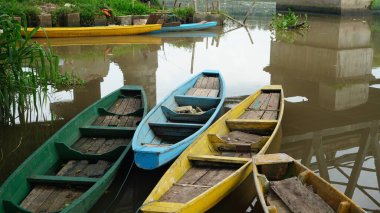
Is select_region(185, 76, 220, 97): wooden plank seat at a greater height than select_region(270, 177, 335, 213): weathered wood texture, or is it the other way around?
select_region(185, 76, 220, 97): wooden plank seat

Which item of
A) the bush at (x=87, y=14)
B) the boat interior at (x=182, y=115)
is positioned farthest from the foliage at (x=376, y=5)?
the boat interior at (x=182, y=115)

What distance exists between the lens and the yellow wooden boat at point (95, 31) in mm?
18094

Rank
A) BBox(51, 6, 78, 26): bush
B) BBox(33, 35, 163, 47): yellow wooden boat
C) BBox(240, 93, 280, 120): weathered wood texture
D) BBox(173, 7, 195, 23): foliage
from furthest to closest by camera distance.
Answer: BBox(173, 7, 195, 23): foliage < BBox(51, 6, 78, 26): bush < BBox(33, 35, 163, 47): yellow wooden boat < BBox(240, 93, 280, 120): weathered wood texture

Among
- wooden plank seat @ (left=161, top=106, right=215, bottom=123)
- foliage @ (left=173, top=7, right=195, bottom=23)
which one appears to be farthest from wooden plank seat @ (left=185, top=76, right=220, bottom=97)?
foliage @ (left=173, top=7, right=195, bottom=23)

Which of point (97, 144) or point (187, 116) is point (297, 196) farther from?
point (97, 144)

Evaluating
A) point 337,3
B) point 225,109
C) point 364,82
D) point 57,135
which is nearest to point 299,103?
point 225,109

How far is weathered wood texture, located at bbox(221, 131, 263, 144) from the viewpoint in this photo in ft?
21.8

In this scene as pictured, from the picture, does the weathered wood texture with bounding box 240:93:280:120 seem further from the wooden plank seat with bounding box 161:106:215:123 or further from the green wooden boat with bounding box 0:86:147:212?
the green wooden boat with bounding box 0:86:147:212

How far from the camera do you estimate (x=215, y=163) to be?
5758 millimetres

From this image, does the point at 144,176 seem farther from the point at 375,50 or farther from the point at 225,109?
the point at 375,50

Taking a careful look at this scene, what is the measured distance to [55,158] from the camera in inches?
240

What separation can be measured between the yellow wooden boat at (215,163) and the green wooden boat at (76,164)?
77 cm

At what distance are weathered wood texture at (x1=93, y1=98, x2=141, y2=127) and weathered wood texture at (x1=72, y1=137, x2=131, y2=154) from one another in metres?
0.52

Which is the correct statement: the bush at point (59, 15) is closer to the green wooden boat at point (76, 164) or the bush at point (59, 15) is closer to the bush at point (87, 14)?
the bush at point (87, 14)
